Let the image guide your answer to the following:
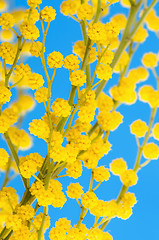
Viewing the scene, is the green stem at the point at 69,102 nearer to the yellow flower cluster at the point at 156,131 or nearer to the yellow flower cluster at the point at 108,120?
the yellow flower cluster at the point at 108,120

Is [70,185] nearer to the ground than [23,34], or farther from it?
nearer to the ground

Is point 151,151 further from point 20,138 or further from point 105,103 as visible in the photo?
point 20,138

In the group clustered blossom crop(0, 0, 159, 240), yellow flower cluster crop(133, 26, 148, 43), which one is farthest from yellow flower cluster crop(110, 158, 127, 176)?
yellow flower cluster crop(133, 26, 148, 43)

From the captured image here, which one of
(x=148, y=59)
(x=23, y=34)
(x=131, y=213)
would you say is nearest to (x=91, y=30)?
(x=23, y=34)

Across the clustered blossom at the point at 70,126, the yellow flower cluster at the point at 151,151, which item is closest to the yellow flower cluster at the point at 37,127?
the clustered blossom at the point at 70,126

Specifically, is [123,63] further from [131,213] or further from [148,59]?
[131,213]

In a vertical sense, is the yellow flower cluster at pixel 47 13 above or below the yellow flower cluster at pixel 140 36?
below

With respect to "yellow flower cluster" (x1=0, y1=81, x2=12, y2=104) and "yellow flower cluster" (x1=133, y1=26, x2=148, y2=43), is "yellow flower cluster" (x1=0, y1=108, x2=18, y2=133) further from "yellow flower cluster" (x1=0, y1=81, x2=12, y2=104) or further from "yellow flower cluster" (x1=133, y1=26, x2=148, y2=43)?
"yellow flower cluster" (x1=133, y1=26, x2=148, y2=43)
